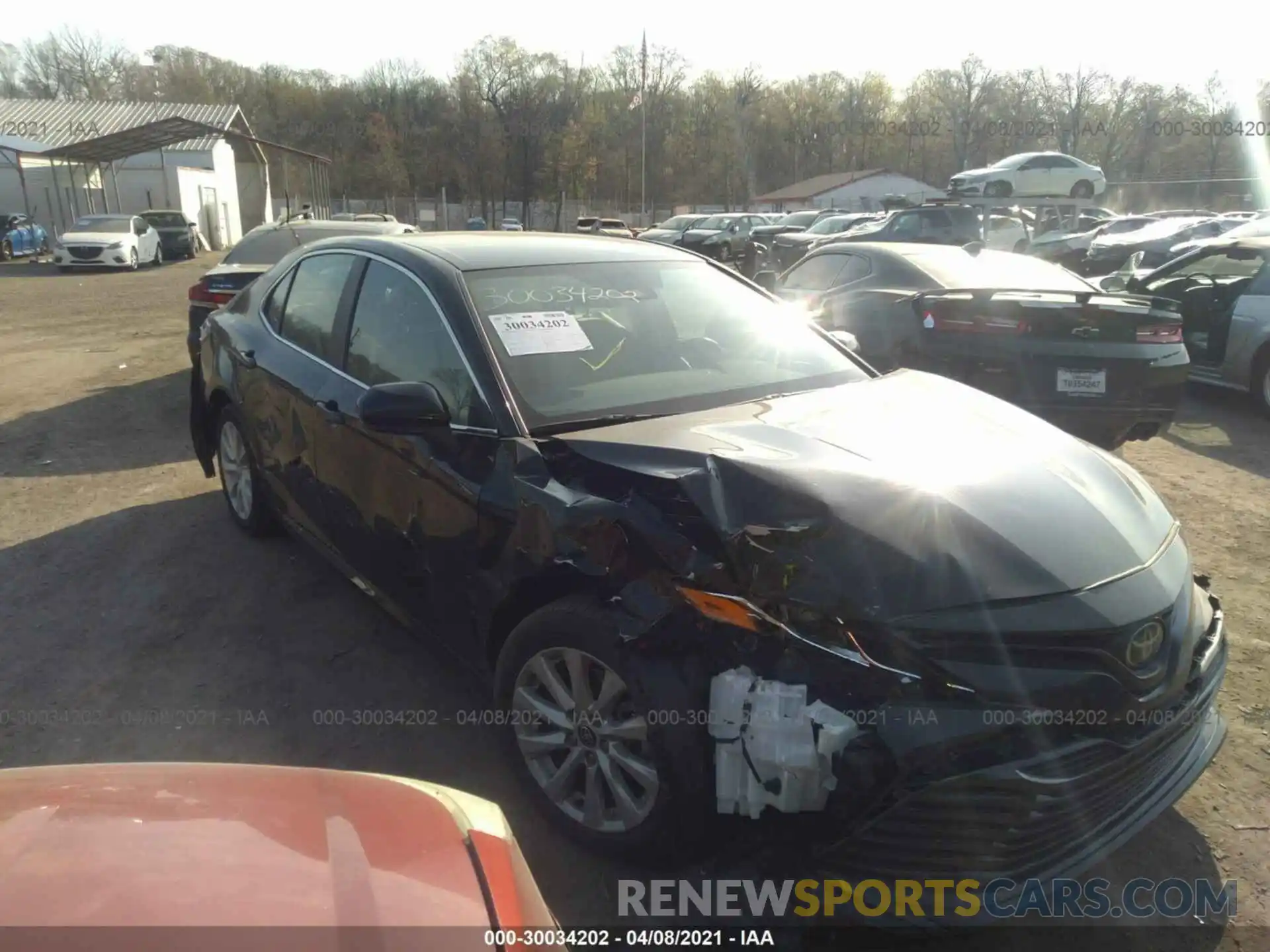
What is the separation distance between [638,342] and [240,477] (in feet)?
9.11

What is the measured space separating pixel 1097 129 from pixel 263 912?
7864 cm

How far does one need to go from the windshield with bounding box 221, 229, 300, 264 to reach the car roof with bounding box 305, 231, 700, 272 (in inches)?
199

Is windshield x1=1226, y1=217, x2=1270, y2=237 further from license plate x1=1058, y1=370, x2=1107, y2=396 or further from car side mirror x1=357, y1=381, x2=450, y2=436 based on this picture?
car side mirror x1=357, y1=381, x2=450, y2=436

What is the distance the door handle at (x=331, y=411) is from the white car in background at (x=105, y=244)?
83.4 ft

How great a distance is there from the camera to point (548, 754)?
2.76m

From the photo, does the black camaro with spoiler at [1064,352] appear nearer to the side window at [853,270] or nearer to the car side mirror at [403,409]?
the side window at [853,270]

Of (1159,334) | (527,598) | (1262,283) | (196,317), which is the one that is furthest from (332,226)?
(1262,283)

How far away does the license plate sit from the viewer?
5859 mm

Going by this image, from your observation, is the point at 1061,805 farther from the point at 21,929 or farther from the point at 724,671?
the point at 21,929

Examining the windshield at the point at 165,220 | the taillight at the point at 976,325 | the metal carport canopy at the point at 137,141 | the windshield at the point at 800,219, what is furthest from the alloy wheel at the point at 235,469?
the windshield at the point at 165,220

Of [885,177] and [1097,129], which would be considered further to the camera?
[1097,129]

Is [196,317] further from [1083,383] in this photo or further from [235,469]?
[1083,383]

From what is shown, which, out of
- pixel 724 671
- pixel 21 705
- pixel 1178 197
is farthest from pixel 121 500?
pixel 1178 197

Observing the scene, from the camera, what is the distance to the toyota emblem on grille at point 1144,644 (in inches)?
89.4
